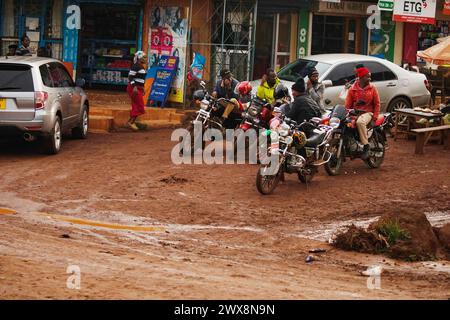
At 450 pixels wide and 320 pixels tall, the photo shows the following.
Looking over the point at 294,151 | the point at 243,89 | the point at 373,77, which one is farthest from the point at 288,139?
the point at 373,77

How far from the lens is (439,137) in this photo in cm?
1920

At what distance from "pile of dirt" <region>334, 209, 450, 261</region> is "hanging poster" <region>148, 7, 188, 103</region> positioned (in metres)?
12.0

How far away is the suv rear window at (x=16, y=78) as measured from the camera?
1581 centimetres

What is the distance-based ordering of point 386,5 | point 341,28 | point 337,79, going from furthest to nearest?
1. point 341,28
2. point 386,5
3. point 337,79

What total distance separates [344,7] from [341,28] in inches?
37.5

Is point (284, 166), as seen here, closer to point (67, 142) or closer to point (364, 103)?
point (364, 103)

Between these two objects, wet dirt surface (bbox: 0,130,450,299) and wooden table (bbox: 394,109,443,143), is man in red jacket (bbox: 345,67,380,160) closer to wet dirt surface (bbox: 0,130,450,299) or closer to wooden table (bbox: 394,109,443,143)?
wet dirt surface (bbox: 0,130,450,299)

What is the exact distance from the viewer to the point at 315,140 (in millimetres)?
14266

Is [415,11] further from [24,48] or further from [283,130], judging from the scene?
[283,130]

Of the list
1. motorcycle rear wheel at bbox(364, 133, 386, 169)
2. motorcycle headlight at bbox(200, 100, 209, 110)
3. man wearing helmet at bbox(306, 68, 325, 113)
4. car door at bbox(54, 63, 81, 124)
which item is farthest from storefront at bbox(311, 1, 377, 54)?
motorcycle headlight at bbox(200, 100, 209, 110)

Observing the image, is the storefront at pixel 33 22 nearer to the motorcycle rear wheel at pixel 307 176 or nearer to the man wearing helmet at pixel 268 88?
the man wearing helmet at pixel 268 88

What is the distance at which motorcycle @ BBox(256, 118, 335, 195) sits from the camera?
1341cm

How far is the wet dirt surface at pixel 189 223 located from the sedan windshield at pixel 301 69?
118 inches

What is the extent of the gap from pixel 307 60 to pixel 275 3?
4.88 meters
